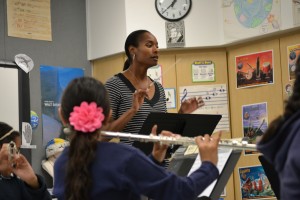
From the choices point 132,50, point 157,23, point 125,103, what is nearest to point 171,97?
point 157,23

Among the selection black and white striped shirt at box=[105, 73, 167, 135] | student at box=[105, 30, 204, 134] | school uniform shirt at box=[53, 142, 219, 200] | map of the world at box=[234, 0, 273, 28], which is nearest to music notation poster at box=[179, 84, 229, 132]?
map of the world at box=[234, 0, 273, 28]

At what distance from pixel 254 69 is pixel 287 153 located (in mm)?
3381

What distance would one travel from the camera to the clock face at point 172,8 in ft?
15.5

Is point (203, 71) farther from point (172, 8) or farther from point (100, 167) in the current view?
point (100, 167)

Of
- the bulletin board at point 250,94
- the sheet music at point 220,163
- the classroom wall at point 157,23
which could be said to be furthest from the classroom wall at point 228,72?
the sheet music at point 220,163

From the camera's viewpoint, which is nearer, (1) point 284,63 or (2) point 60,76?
(1) point 284,63

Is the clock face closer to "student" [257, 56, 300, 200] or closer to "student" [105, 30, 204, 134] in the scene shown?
"student" [105, 30, 204, 134]

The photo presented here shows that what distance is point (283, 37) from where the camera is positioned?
436cm

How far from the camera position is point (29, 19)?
466 centimetres

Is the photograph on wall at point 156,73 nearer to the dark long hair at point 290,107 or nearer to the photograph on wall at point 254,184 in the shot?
the photograph on wall at point 254,184

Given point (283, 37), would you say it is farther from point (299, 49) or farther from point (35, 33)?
point (35, 33)

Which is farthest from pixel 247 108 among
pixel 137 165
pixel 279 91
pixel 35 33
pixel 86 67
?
pixel 137 165

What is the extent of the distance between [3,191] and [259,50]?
9.49 ft

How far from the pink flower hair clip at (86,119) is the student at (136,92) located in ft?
1.97
